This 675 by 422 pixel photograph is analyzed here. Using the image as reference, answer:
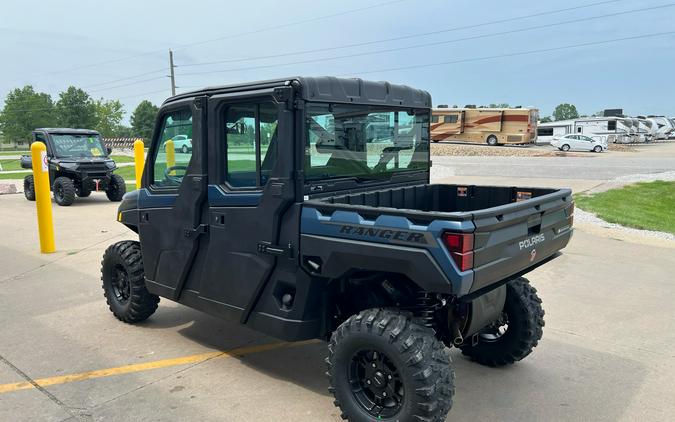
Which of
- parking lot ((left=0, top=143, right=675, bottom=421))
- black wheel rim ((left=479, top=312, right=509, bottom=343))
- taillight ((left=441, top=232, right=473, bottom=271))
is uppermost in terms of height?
taillight ((left=441, top=232, right=473, bottom=271))

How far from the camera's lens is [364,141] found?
429 cm

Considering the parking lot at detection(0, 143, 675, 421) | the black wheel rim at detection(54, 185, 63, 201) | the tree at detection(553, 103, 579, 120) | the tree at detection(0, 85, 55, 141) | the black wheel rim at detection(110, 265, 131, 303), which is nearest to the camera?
the parking lot at detection(0, 143, 675, 421)

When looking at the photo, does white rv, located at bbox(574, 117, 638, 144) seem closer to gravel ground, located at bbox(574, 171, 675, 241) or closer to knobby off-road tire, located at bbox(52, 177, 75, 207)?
gravel ground, located at bbox(574, 171, 675, 241)

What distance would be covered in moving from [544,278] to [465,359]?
2931 millimetres

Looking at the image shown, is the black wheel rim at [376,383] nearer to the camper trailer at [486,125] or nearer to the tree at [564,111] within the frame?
the camper trailer at [486,125]

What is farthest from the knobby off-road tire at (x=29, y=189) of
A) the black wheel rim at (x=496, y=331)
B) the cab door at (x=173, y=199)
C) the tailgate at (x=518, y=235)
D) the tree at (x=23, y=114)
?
the tree at (x=23, y=114)

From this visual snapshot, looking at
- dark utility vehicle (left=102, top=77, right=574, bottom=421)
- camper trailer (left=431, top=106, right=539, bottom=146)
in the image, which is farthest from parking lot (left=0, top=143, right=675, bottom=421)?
camper trailer (left=431, top=106, right=539, bottom=146)

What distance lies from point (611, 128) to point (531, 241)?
158 feet

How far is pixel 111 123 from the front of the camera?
92812mm

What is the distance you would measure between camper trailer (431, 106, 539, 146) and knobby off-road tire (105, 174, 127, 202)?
2754 cm

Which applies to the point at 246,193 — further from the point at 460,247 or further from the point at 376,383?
the point at 460,247

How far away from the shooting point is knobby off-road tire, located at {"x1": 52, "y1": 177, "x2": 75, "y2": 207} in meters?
14.2

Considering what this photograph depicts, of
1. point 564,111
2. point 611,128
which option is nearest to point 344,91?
point 611,128

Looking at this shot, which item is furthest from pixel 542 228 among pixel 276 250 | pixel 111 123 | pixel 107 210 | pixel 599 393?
pixel 111 123
